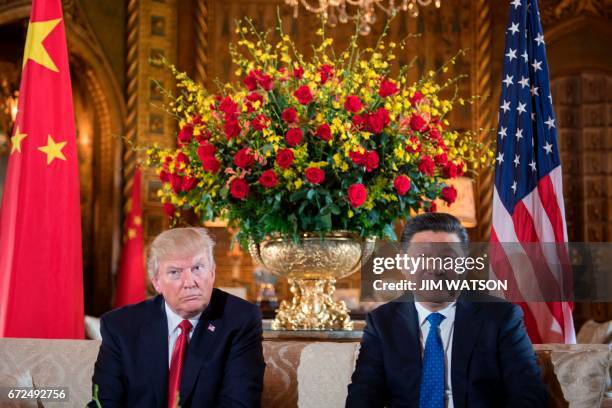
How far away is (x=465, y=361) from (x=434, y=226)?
38 cm

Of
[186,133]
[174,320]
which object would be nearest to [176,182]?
[186,133]

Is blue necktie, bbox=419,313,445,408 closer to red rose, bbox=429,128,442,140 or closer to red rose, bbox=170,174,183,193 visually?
red rose, bbox=429,128,442,140

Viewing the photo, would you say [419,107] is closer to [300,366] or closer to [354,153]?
[354,153]

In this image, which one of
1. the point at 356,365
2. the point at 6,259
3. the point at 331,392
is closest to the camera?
the point at 356,365

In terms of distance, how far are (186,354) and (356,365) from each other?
1.64ft

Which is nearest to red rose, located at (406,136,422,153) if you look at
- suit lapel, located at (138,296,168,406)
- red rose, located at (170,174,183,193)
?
red rose, located at (170,174,183,193)

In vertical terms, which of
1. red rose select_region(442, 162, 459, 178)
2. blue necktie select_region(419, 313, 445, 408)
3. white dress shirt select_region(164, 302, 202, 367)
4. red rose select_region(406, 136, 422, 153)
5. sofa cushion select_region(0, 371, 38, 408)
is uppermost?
red rose select_region(406, 136, 422, 153)

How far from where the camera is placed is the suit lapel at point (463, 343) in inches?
94.3

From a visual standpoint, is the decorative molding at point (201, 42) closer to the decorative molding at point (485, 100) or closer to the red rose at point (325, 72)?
the decorative molding at point (485, 100)

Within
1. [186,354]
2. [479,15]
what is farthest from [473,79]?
[186,354]

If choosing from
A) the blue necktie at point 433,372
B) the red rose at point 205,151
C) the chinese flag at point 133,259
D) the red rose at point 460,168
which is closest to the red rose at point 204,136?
the red rose at point 205,151

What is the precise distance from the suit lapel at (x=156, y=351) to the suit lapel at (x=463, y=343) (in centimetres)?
83

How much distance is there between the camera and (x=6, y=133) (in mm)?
8500

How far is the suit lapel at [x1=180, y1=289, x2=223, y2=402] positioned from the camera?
2535 millimetres
